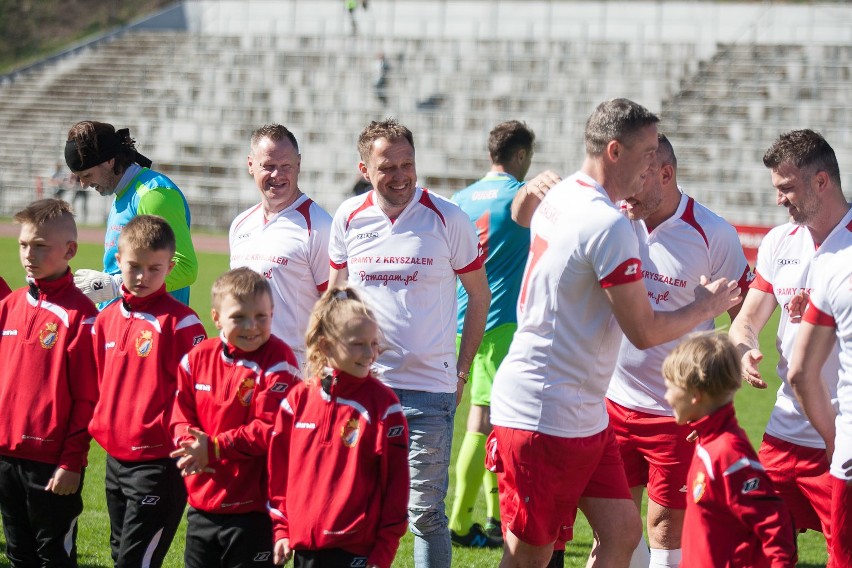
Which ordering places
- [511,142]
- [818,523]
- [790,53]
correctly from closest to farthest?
[818,523] → [511,142] → [790,53]

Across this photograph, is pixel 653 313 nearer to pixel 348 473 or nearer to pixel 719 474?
pixel 719 474

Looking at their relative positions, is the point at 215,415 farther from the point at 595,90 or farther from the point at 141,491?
the point at 595,90

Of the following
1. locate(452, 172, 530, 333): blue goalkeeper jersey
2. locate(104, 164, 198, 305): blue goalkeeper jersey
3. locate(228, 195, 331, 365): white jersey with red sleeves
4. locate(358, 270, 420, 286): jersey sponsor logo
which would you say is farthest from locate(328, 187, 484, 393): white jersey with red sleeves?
locate(452, 172, 530, 333): blue goalkeeper jersey

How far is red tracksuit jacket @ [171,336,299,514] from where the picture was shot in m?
4.20

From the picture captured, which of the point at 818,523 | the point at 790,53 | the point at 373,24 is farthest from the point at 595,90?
the point at 818,523

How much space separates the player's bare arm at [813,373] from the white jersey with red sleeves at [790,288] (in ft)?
1.34

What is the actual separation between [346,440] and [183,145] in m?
29.5

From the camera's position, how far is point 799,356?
4176 mm

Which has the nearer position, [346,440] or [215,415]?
[346,440]

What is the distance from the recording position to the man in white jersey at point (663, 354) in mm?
5125

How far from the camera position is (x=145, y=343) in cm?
454

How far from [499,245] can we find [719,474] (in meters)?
3.37

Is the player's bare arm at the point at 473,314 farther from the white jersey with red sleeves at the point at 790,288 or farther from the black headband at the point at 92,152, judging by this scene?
the black headband at the point at 92,152

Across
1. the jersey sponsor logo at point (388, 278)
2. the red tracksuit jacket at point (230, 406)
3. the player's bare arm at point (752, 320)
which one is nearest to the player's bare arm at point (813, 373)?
the player's bare arm at point (752, 320)
